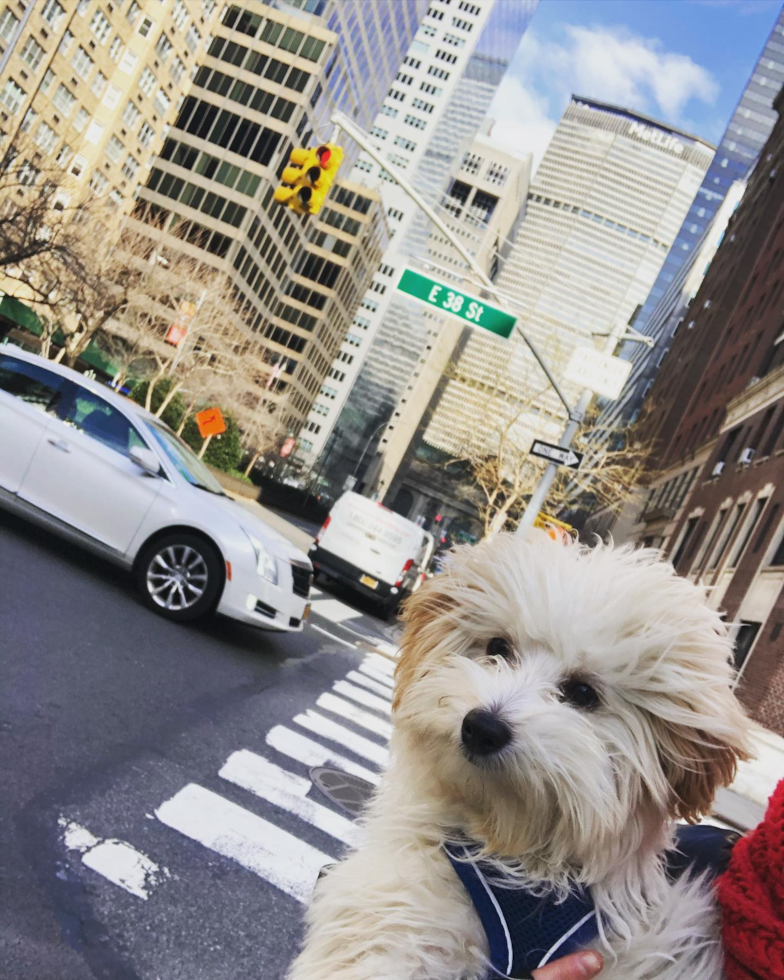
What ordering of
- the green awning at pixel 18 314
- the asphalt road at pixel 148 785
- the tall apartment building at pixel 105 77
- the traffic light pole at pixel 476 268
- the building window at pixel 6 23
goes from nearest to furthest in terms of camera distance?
the asphalt road at pixel 148 785
the traffic light pole at pixel 476 268
the green awning at pixel 18 314
the building window at pixel 6 23
the tall apartment building at pixel 105 77

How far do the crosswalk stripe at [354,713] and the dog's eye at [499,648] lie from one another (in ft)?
20.2

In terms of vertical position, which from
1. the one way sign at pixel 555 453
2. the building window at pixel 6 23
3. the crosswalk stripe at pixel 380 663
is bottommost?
the crosswalk stripe at pixel 380 663

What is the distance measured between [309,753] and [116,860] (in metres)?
2.73

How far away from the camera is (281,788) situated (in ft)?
17.8

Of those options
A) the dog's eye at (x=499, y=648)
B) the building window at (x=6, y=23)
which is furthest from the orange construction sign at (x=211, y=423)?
the building window at (x=6, y=23)

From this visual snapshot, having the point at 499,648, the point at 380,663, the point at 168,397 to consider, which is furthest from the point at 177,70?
the point at 499,648

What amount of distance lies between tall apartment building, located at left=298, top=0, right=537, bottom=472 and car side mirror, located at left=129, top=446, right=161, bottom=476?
4734 inches

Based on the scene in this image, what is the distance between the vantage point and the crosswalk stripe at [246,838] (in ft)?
14.0

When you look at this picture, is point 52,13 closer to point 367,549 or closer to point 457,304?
point 367,549

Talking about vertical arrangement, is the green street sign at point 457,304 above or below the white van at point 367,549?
above

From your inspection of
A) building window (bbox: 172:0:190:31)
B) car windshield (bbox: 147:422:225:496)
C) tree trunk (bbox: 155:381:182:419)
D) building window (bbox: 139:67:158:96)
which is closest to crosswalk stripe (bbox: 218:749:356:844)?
car windshield (bbox: 147:422:225:496)

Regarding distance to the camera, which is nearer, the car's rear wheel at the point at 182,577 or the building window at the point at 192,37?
the car's rear wheel at the point at 182,577

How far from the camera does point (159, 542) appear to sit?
896 cm

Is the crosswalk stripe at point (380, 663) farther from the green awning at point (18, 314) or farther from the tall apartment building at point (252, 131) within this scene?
the tall apartment building at point (252, 131)
